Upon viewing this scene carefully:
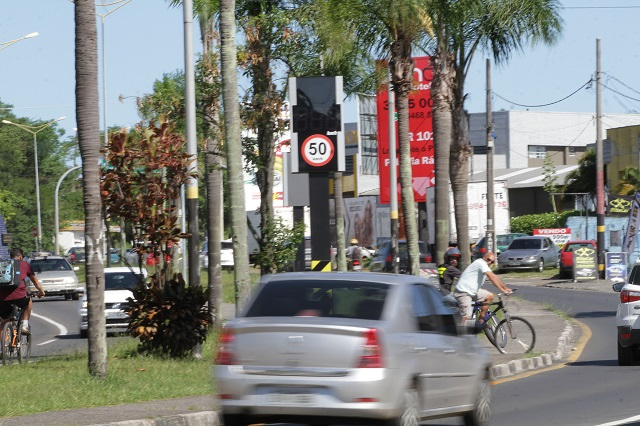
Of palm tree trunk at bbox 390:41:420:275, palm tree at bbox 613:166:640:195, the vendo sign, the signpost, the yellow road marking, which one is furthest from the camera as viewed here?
A: palm tree at bbox 613:166:640:195

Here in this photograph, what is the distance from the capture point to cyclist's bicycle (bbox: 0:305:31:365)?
2053 centimetres

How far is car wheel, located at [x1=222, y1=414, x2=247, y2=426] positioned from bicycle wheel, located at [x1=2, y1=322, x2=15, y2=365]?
37.0 ft

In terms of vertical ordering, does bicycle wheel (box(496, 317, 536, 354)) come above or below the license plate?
below

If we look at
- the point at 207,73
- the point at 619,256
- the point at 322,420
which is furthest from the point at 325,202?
the point at 619,256

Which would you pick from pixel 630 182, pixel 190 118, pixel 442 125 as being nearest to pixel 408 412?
pixel 190 118

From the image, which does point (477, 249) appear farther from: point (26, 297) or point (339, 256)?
point (26, 297)

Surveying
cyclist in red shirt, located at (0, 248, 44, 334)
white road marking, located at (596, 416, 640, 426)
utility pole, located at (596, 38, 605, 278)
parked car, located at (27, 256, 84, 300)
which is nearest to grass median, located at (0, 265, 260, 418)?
cyclist in red shirt, located at (0, 248, 44, 334)

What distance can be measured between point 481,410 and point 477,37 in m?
16.2

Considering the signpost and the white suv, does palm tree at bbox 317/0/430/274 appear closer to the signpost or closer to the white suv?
the signpost

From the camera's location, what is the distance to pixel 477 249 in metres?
55.8

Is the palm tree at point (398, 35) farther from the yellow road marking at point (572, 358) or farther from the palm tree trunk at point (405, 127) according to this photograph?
the yellow road marking at point (572, 358)

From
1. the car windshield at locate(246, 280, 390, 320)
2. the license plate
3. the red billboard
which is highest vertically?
the red billboard

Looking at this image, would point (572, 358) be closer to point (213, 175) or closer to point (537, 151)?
point (213, 175)

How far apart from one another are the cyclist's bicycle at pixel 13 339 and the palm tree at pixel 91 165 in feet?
15.7
